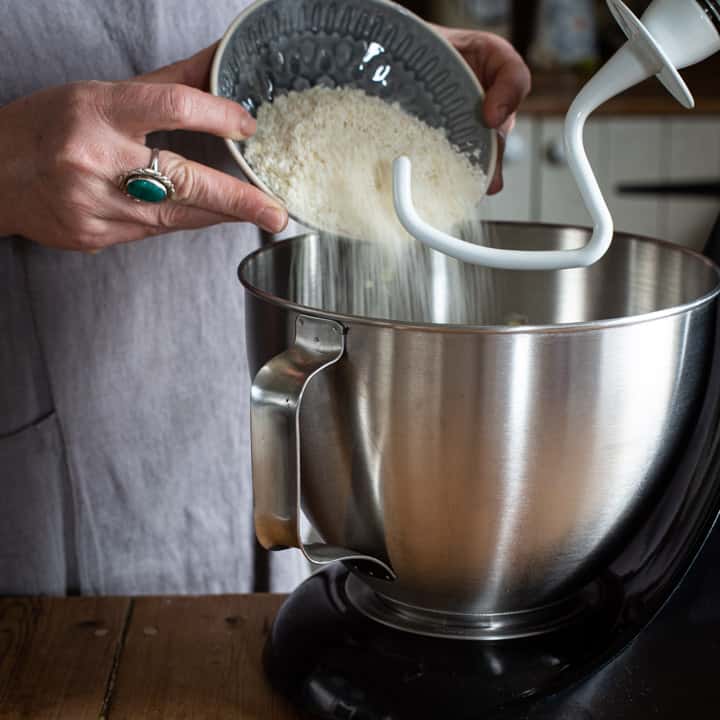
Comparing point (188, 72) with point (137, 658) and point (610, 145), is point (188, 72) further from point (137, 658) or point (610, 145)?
point (610, 145)

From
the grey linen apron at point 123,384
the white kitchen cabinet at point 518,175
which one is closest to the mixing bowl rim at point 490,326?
the grey linen apron at point 123,384

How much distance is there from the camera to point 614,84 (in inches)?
22.9

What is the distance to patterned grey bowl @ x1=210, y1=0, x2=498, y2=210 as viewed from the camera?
0.79m

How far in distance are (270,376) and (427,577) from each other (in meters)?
0.16

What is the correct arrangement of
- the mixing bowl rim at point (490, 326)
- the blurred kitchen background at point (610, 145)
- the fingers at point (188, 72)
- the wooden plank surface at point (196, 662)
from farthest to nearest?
1. the blurred kitchen background at point (610, 145)
2. the fingers at point (188, 72)
3. the wooden plank surface at point (196, 662)
4. the mixing bowl rim at point (490, 326)

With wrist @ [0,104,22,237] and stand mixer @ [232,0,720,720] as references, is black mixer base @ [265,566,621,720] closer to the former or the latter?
stand mixer @ [232,0,720,720]

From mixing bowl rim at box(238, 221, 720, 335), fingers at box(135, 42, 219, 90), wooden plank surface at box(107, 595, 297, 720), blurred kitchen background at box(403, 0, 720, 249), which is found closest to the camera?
mixing bowl rim at box(238, 221, 720, 335)

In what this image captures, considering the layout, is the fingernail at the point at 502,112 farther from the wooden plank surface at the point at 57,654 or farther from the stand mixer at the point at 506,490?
the wooden plank surface at the point at 57,654

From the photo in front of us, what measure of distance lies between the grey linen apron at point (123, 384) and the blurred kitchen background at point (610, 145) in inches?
46.4

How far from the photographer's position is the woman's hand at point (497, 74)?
823 mm

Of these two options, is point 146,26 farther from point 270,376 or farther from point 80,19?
point 270,376

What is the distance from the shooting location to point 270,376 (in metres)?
0.56

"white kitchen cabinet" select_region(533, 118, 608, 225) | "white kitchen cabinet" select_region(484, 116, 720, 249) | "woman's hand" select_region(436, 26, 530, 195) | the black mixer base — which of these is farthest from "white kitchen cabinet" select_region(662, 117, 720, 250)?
the black mixer base

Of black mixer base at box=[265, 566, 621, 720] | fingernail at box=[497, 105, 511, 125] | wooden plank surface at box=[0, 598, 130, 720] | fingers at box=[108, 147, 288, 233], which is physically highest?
fingernail at box=[497, 105, 511, 125]
